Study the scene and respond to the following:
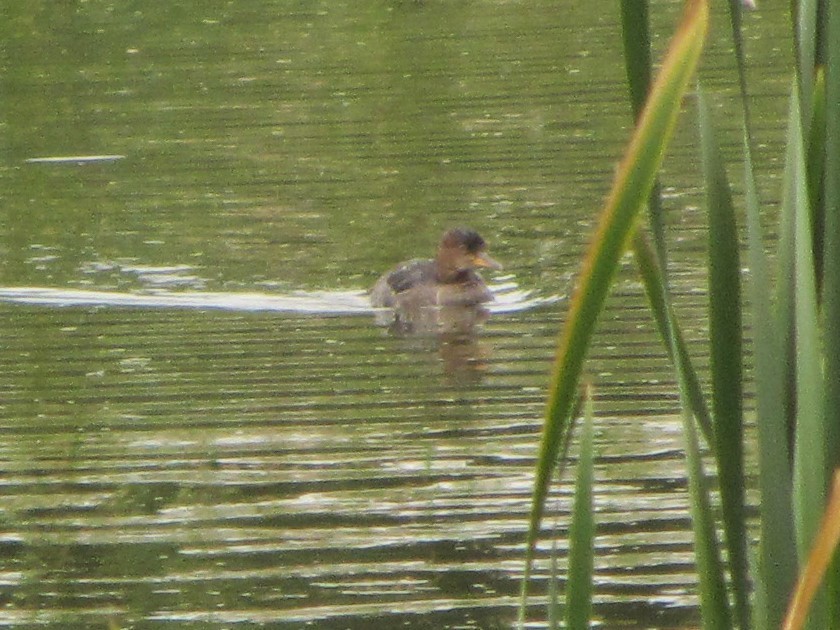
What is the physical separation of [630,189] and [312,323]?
8746 millimetres

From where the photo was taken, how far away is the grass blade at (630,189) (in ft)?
7.16

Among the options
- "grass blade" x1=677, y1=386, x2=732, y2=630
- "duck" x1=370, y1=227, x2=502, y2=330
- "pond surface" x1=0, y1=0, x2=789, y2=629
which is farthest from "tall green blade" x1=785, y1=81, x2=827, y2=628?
"duck" x1=370, y1=227, x2=502, y2=330

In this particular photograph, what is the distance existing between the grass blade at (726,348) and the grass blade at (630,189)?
23cm

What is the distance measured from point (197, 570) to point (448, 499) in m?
1.07

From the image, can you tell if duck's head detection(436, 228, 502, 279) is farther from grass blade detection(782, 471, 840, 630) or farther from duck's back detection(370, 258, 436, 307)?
grass blade detection(782, 471, 840, 630)

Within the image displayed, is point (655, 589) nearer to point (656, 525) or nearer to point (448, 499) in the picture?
point (656, 525)

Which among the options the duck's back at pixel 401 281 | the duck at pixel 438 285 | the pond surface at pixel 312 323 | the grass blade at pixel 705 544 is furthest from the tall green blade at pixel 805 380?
the duck's back at pixel 401 281

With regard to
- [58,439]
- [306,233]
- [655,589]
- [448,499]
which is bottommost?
[655,589]

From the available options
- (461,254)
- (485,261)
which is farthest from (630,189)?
(485,261)

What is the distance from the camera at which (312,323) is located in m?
10.9

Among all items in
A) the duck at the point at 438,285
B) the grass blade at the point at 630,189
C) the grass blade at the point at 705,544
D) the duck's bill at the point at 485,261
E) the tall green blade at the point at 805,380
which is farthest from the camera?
the duck's bill at the point at 485,261

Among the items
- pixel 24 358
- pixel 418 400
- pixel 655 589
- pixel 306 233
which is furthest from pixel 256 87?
pixel 655 589

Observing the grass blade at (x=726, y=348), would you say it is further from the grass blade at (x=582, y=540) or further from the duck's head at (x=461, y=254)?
the duck's head at (x=461, y=254)

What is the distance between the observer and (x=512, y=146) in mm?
14969
